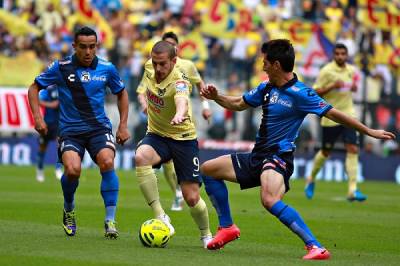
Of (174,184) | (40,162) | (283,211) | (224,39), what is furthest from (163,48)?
(224,39)

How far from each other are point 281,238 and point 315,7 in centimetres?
1844

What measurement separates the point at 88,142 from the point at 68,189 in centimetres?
59

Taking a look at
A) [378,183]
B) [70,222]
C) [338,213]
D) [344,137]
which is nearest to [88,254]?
[70,222]

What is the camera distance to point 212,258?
10.1 m

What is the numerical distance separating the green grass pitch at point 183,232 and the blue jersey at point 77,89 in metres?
1.29

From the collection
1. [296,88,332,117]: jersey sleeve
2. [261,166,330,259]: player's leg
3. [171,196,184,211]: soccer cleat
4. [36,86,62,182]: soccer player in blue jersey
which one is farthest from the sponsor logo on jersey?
[36,86,62,182]: soccer player in blue jersey

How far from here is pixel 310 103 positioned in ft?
34.3

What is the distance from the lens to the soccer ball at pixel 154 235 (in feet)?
35.9

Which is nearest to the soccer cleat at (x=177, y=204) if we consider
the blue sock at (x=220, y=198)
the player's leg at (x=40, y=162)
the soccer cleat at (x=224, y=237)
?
the blue sock at (x=220, y=198)

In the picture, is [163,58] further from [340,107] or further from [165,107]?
[340,107]

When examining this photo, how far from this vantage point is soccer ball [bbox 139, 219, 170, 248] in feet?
35.9

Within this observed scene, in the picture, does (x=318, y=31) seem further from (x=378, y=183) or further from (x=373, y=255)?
(x=373, y=255)

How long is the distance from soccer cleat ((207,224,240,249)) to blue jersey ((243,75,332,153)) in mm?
887

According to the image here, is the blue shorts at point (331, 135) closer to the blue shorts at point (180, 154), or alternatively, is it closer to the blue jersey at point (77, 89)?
the blue shorts at point (180, 154)
